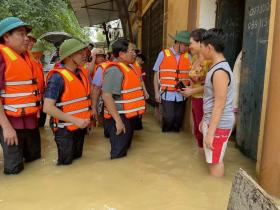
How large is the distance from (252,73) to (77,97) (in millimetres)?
2081

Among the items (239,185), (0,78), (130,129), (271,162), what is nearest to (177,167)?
(130,129)

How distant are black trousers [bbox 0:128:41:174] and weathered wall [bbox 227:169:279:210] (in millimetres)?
2449

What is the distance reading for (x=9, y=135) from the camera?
343cm

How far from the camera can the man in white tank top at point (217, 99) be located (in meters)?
3.15

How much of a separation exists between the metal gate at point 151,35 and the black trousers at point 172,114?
2406 millimetres

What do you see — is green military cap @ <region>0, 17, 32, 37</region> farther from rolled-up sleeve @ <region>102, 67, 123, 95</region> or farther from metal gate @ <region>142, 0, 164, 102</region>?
metal gate @ <region>142, 0, 164, 102</region>

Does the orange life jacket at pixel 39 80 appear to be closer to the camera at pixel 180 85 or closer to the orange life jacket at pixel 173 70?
the camera at pixel 180 85

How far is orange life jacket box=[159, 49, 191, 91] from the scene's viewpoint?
5195 mm

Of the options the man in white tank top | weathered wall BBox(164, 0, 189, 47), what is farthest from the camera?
the man in white tank top

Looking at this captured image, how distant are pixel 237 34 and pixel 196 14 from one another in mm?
702

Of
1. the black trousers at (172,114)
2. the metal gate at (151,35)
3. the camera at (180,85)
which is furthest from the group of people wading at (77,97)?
the metal gate at (151,35)

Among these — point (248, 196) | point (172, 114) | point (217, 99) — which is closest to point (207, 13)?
point (172, 114)

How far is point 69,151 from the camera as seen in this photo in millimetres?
3957

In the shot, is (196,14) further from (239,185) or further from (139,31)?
(139,31)
